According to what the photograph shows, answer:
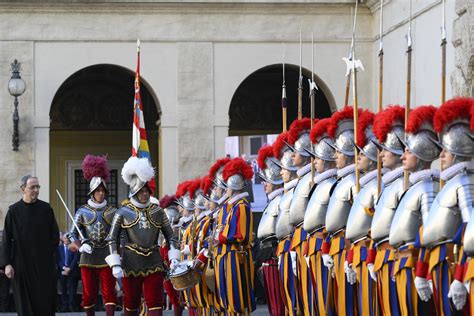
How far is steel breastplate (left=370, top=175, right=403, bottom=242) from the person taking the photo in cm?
998

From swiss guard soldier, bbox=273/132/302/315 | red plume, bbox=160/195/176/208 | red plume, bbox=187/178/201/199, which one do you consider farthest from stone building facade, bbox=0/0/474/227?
swiss guard soldier, bbox=273/132/302/315

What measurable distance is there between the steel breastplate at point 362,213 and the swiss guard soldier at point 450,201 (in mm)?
1355

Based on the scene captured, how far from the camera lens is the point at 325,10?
2542cm

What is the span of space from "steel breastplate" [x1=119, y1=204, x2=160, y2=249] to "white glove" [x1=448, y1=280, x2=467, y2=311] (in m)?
5.13

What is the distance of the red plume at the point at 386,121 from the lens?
1031cm

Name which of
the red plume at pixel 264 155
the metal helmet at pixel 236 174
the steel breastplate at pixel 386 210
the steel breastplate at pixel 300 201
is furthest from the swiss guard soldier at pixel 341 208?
the metal helmet at pixel 236 174

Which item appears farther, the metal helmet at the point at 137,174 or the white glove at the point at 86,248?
the white glove at the point at 86,248

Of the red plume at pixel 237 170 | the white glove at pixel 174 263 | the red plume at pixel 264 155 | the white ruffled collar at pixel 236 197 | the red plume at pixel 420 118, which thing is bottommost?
the white glove at pixel 174 263

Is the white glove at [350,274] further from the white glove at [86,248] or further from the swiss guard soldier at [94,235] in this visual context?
the white glove at [86,248]

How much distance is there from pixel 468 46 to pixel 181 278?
23.0ft

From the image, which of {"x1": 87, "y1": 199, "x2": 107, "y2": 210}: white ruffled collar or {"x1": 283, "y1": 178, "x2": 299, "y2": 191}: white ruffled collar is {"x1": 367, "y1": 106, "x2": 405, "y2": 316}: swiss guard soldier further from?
{"x1": 87, "y1": 199, "x2": 107, "y2": 210}: white ruffled collar

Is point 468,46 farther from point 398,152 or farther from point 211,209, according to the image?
point 398,152

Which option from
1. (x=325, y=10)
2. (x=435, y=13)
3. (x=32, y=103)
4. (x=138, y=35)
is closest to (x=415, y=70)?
(x=435, y=13)

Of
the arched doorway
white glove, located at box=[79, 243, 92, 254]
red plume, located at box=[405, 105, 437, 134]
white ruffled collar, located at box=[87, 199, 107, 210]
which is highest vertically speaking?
the arched doorway
